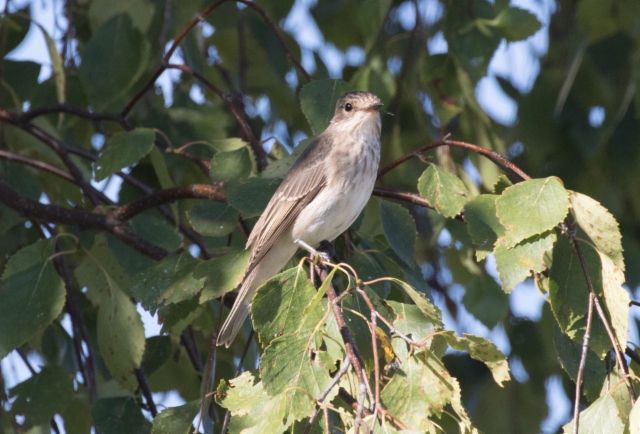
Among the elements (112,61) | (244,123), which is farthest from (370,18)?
(112,61)

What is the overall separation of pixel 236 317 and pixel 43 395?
97 cm

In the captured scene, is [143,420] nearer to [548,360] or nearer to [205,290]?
[205,290]

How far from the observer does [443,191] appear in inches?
127

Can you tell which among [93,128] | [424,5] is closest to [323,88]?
[93,128]

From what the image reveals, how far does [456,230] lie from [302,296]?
1.49 metres

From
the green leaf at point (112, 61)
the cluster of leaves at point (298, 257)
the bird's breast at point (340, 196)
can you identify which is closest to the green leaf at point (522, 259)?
the cluster of leaves at point (298, 257)

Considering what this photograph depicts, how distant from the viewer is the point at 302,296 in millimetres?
2691

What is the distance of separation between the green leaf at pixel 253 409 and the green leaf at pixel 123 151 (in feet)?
4.45

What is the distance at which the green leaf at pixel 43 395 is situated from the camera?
3787mm

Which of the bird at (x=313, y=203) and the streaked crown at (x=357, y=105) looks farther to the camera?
the streaked crown at (x=357, y=105)

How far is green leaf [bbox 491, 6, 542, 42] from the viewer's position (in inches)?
171

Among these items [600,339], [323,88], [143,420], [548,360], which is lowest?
[548,360]

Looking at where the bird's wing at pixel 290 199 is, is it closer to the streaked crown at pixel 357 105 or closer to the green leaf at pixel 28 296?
the streaked crown at pixel 357 105

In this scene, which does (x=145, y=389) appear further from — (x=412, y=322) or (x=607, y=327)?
(x=607, y=327)
